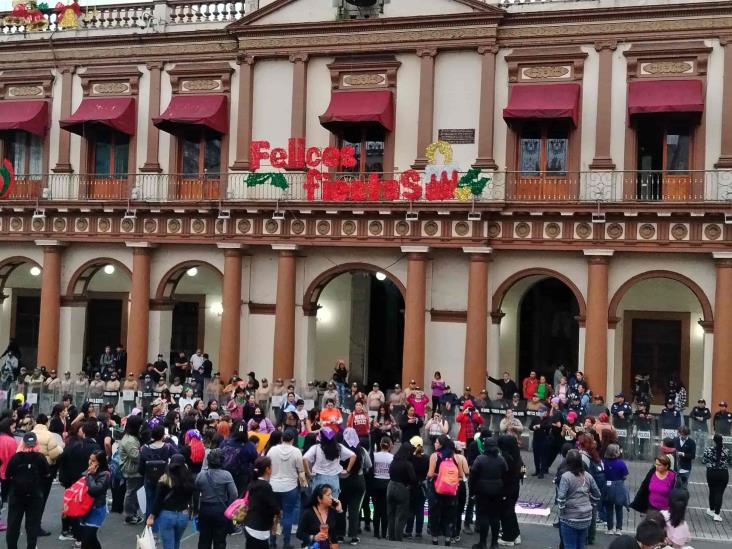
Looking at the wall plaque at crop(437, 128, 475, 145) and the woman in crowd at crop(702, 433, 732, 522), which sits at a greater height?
the wall plaque at crop(437, 128, 475, 145)

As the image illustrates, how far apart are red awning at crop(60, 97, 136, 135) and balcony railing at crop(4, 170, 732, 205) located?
1.63 meters

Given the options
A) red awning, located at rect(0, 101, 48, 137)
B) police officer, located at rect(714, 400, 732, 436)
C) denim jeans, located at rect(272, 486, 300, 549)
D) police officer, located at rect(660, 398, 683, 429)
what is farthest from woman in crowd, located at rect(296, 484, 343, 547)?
red awning, located at rect(0, 101, 48, 137)

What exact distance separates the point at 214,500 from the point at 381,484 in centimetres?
347

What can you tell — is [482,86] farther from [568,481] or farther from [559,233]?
[568,481]

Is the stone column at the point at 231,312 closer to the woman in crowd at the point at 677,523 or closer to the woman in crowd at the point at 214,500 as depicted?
the woman in crowd at the point at 214,500

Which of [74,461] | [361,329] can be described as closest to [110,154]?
[361,329]

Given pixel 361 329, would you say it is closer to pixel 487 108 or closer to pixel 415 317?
pixel 415 317

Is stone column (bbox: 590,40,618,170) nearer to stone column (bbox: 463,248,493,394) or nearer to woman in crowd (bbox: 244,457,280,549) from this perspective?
stone column (bbox: 463,248,493,394)

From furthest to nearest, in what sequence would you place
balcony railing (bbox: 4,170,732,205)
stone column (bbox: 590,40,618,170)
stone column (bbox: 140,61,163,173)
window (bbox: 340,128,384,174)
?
1. stone column (bbox: 140,61,163,173)
2. window (bbox: 340,128,384,174)
3. stone column (bbox: 590,40,618,170)
4. balcony railing (bbox: 4,170,732,205)

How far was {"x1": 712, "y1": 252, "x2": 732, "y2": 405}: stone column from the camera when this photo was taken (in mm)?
22438

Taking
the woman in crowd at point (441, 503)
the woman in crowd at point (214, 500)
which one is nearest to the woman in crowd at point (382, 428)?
the woman in crowd at point (441, 503)

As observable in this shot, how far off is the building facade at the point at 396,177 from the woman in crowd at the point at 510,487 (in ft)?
36.4

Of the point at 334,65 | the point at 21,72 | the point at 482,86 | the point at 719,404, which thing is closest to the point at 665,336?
the point at 719,404

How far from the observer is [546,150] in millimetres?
24391
